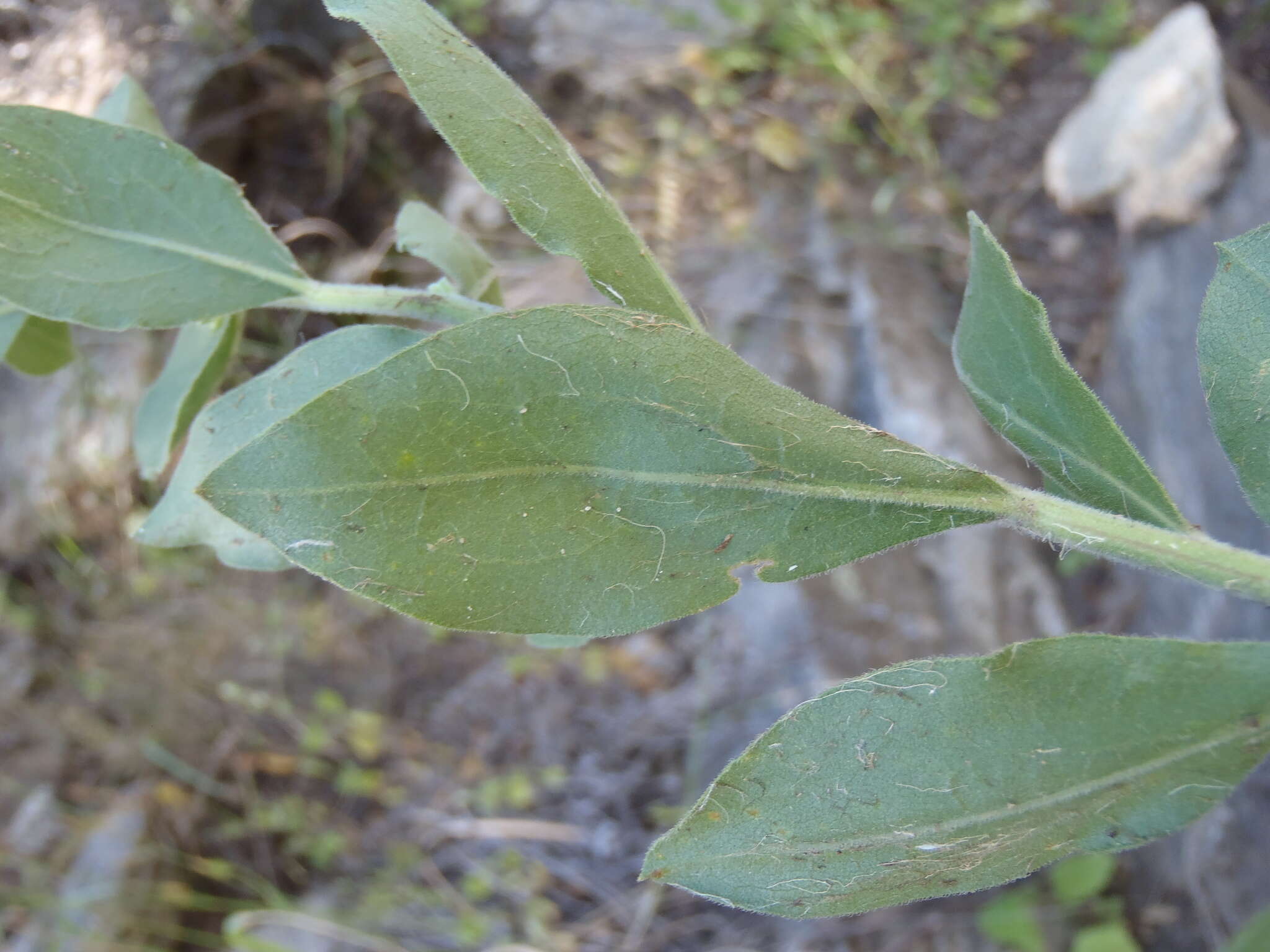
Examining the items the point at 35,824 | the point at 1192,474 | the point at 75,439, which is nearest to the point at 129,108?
the point at 75,439

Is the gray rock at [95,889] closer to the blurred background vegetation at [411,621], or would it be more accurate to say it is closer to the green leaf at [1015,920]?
the blurred background vegetation at [411,621]

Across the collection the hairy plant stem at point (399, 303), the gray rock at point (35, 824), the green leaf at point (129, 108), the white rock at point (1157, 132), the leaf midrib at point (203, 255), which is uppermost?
the green leaf at point (129, 108)

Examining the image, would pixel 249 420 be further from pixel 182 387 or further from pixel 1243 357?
pixel 1243 357

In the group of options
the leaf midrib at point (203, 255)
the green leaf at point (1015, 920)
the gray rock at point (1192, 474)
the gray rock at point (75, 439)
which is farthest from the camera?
the gray rock at point (75, 439)

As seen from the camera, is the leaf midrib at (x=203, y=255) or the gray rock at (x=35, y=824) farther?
the gray rock at (x=35, y=824)

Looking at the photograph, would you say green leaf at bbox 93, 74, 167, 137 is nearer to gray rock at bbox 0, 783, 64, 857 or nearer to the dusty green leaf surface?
the dusty green leaf surface

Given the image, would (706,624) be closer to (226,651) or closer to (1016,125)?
(226,651)

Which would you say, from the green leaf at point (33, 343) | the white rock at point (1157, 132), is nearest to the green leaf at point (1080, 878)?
the white rock at point (1157, 132)
